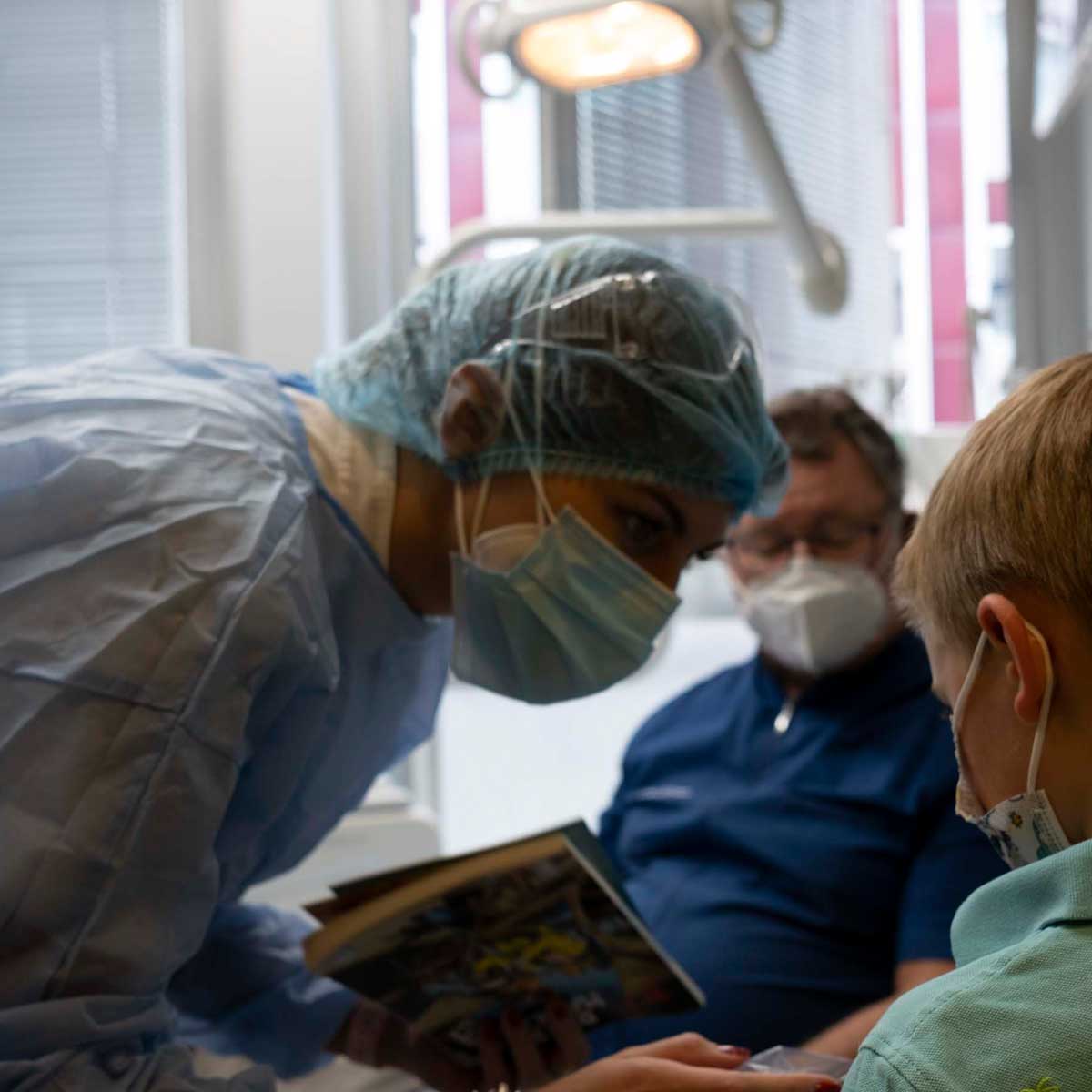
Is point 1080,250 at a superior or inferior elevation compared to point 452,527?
superior

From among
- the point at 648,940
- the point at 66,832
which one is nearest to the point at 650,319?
the point at 648,940

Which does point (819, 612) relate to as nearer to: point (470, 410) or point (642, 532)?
point (642, 532)

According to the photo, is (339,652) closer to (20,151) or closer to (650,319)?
(650,319)

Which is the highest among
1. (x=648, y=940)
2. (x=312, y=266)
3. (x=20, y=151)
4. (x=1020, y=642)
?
(x=20, y=151)

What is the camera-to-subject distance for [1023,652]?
32.9 inches

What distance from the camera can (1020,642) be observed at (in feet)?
2.74

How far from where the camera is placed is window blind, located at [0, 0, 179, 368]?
2508 millimetres

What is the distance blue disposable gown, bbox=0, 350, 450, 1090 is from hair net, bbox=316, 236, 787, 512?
0.39 ft

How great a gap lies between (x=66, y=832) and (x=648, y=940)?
0.54 meters

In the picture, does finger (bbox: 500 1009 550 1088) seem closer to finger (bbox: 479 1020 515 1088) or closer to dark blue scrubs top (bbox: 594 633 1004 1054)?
finger (bbox: 479 1020 515 1088)

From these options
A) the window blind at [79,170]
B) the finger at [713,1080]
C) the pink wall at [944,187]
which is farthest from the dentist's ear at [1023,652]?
the pink wall at [944,187]

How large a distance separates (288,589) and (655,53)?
984 millimetres

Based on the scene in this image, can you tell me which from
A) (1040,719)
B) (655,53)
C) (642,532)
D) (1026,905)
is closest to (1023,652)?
(1040,719)

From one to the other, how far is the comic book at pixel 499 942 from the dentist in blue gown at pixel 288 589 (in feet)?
0.35
